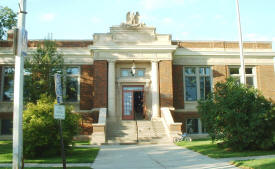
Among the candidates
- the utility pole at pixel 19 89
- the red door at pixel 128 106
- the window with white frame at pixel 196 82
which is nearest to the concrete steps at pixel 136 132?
the red door at pixel 128 106

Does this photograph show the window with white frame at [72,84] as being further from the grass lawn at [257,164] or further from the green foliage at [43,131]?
the grass lawn at [257,164]

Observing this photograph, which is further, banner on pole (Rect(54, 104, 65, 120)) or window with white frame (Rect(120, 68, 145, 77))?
window with white frame (Rect(120, 68, 145, 77))

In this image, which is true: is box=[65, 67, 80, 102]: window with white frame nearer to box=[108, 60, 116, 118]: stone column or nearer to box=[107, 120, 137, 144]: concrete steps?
box=[108, 60, 116, 118]: stone column

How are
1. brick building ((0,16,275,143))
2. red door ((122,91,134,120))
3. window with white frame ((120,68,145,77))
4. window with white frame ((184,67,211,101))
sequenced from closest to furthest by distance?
brick building ((0,16,275,143)) → red door ((122,91,134,120)) → window with white frame ((120,68,145,77)) → window with white frame ((184,67,211,101))

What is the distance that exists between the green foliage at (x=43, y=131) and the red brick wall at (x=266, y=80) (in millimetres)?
20490

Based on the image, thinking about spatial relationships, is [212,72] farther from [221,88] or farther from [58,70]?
[58,70]

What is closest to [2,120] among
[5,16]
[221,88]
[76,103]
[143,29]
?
[76,103]

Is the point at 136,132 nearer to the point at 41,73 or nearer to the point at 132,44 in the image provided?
the point at 132,44

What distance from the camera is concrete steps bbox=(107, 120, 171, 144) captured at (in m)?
19.4

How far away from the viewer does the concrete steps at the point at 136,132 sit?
19388mm

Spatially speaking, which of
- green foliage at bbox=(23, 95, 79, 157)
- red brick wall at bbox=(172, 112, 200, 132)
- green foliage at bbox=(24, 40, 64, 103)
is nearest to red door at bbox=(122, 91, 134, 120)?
red brick wall at bbox=(172, 112, 200, 132)

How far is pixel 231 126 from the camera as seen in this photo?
13438 mm

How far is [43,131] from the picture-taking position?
12.2m

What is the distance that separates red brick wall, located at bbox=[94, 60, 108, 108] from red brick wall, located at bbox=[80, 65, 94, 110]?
90.5 inches
